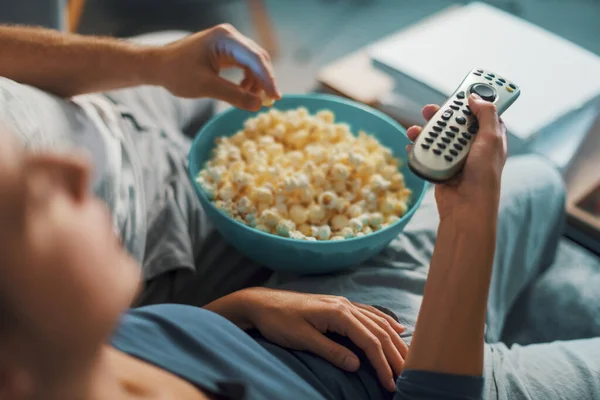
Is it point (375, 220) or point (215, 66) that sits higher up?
point (215, 66)

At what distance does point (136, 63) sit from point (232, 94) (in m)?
0.16

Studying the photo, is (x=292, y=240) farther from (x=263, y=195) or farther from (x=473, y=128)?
(x=473, y=128)

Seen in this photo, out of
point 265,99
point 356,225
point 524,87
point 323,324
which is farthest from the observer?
point 524,87

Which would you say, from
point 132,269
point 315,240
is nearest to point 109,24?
point 315,240

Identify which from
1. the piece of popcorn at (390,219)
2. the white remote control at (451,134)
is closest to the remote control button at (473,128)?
the white remote control at (451,134)

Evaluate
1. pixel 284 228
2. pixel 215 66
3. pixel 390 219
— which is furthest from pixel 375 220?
pixel 215 66

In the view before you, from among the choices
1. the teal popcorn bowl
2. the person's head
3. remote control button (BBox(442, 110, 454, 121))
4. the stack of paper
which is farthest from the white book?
the person's head

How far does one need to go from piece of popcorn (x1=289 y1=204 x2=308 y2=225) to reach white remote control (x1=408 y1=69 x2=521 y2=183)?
23 cm

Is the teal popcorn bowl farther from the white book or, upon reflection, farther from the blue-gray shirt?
the white book

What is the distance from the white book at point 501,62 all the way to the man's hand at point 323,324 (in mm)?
583

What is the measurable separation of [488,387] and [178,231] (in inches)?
19.3

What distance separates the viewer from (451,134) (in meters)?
0.64

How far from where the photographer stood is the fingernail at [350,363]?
2.16 ft

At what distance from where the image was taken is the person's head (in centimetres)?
30
